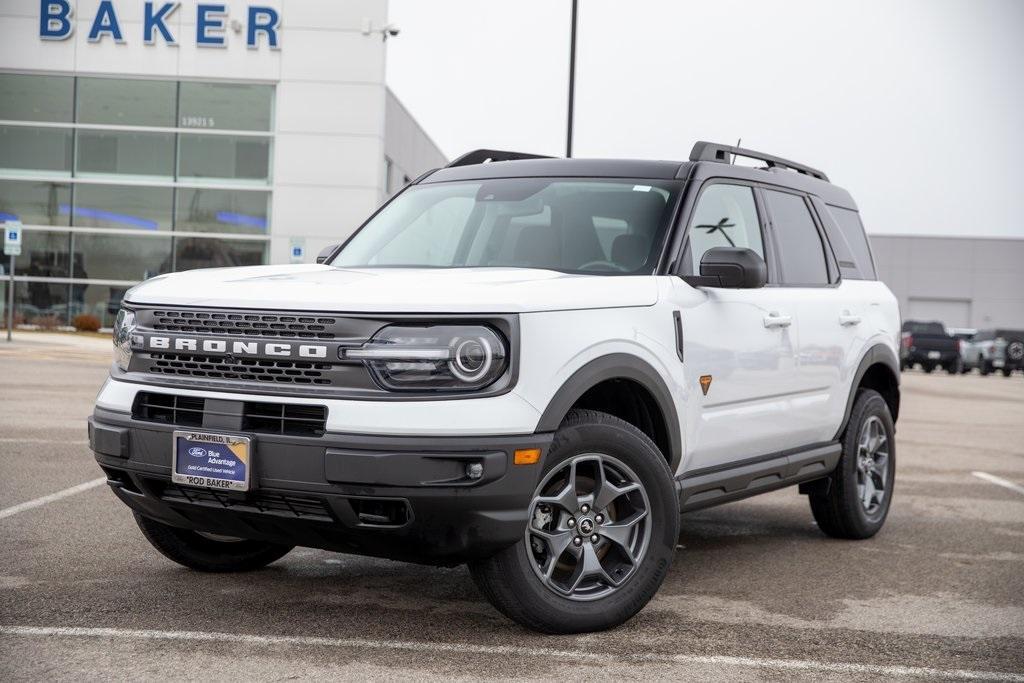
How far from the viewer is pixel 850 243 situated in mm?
7199

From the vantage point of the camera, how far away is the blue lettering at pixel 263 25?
3241 centimetres

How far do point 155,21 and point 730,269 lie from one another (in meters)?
30.3

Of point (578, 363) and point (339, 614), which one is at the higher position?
point (578, 363)

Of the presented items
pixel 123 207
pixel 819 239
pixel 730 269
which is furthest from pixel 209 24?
pixel 730 269

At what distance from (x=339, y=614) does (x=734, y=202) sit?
108 inches

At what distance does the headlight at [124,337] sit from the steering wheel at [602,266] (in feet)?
6.15

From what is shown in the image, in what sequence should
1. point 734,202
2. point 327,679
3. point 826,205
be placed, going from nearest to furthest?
1. point 327,679
2. point 734,202
3. point 826,205

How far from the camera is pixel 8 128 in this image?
108ft

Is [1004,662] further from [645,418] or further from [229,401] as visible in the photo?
[229,401]

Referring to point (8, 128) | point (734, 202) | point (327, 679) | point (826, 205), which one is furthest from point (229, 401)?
point (8, 128)

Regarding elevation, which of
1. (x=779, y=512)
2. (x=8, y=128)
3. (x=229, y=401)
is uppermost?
(x=8, y=128)

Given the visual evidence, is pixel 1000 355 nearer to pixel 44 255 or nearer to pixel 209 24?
pixel 209 24

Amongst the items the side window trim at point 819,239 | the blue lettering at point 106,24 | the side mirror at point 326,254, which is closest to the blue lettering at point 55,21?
the blue lettering at point 106,24

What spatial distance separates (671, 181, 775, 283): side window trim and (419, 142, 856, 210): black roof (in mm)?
30
